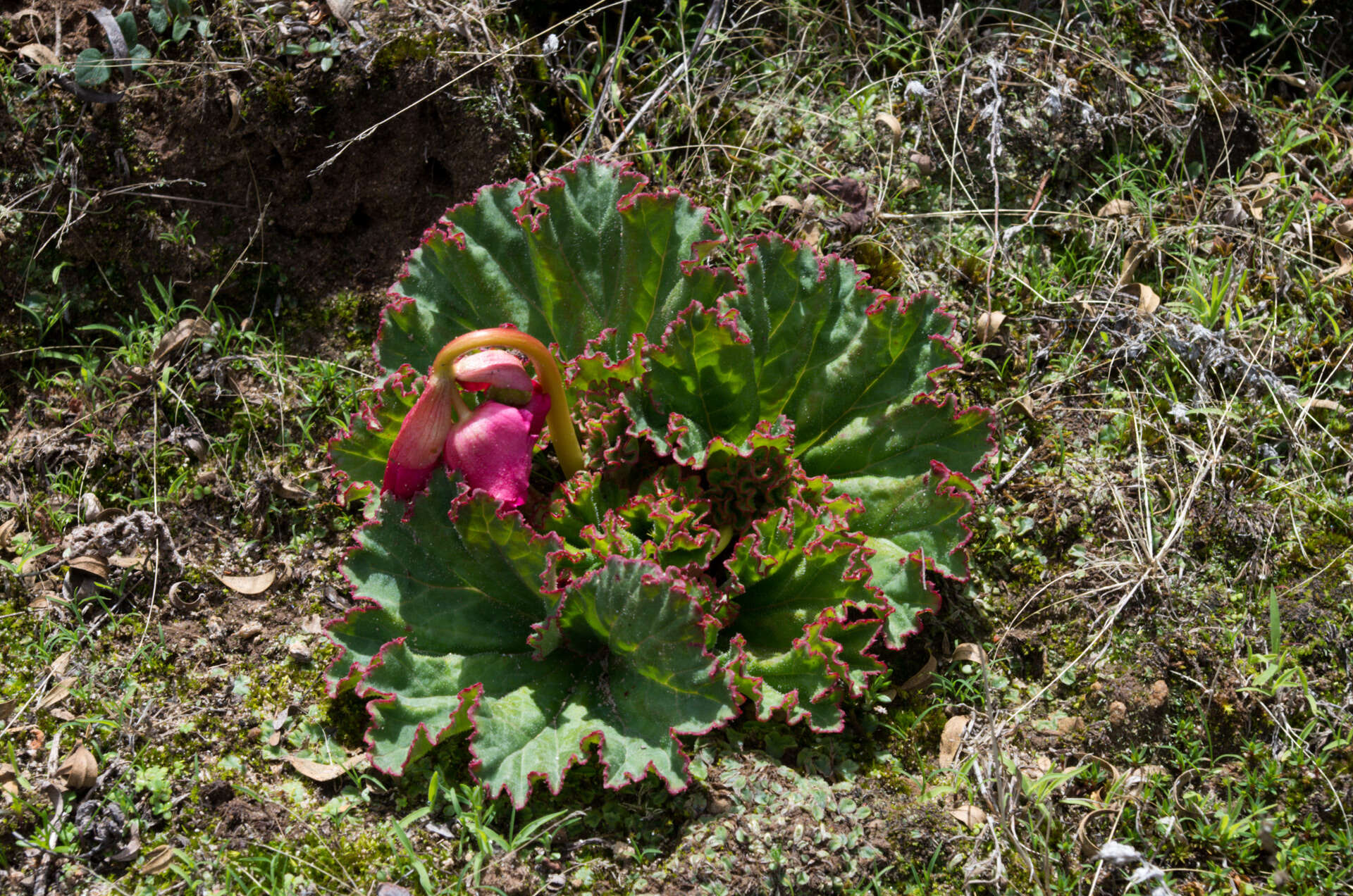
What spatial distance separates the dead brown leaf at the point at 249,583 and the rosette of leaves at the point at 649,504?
0.40 m

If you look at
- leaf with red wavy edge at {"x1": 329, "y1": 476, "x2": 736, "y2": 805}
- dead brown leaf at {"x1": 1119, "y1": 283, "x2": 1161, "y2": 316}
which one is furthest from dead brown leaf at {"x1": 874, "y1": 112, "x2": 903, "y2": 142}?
leaf with red wavy edge at {"x1": 329, "y1": 476, "x2": 736, "y2": 805}

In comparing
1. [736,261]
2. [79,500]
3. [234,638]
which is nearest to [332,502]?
[234,638]

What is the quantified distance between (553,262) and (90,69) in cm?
184

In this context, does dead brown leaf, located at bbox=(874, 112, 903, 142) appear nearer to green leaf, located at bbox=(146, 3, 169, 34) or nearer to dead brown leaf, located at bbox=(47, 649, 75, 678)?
green leaf, located at bbox=(146, 3, 169, 34)

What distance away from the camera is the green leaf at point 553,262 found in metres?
3.05

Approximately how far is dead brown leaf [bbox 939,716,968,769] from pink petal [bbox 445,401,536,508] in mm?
1368

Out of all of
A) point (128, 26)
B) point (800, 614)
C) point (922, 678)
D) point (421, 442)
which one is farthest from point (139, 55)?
point (922, 678)

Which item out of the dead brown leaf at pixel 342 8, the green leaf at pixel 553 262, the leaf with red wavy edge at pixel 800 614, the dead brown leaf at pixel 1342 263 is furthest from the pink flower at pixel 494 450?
the dead brown leaf at pixel 1342 263

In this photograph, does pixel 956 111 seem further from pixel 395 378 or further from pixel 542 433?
pixel 395 378

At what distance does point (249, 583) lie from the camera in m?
3.17

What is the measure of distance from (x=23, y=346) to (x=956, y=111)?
3475mm

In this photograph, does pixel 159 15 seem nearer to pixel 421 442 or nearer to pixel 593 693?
pixel 421 442

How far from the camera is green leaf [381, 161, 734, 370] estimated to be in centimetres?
305

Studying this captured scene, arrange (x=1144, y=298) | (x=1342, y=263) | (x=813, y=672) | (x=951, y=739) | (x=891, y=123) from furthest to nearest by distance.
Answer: (x=891, y=123) < (x=1342, y=263) < (x=1144, y=298) < (x=951, y=739) < (x=813, y=672)
